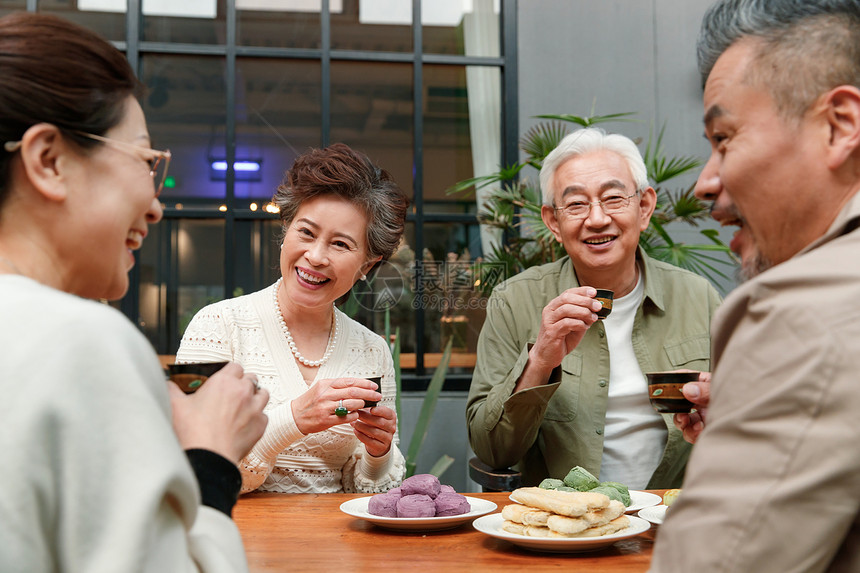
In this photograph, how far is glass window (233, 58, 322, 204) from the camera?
16.9 ft

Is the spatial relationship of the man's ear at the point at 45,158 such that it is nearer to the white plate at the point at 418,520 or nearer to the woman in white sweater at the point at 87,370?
the woman in white sweater at the point at 87,370

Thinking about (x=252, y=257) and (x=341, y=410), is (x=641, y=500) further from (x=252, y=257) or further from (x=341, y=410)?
(x=252, y=257)

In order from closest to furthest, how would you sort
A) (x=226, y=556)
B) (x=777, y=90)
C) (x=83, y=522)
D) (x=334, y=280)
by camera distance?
(x=83, y=522)
(x=226, y=556)
(x=777, y=90)
(x=334, y=280)

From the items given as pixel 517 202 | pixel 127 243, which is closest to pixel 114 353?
pixel 127 243

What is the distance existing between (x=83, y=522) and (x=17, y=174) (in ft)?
1.67

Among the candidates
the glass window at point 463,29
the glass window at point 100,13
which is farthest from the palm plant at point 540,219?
the glass window at point 100,13

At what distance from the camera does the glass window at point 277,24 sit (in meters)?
5.16

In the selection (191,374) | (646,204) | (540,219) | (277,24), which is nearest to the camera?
(191,374)

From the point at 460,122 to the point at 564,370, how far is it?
2.98 meters

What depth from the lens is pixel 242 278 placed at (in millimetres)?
5074

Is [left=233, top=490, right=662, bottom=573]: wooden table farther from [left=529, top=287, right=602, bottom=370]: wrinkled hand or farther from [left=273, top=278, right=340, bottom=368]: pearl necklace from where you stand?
[left=273, top=278, right=340, bottom=368]: pearl necklace

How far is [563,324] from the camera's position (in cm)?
225

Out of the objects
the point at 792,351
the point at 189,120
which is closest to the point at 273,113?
the point at 189,120

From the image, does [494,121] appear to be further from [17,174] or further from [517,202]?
[17,174]
